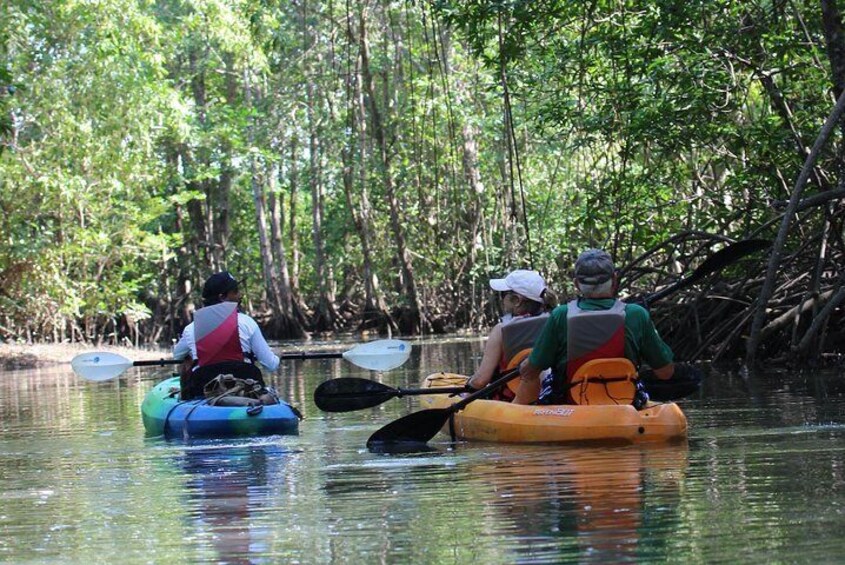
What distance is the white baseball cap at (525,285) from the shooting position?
25.7 feet

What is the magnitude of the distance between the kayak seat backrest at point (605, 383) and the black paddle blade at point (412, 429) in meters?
1.02

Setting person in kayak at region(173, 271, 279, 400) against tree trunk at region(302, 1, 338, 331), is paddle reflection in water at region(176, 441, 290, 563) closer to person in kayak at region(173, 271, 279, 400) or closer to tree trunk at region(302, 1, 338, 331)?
person in kayak at region(173, 271, 279, 400)

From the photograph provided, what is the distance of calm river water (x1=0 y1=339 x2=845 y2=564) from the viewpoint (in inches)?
179

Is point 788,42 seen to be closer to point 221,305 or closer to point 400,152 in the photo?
point 221,305

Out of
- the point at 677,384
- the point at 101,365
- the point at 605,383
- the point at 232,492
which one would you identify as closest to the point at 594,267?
the point at 605,383

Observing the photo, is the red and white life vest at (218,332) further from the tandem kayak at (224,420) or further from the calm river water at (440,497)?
the calm river water at (440,497)

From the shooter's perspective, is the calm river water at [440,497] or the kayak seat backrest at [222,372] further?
the kayak seat backrest at [222,372]

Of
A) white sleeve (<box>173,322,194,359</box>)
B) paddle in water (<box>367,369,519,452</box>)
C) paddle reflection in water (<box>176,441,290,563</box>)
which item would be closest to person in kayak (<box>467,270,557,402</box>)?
paddle in water (<box>367,369,519,452</box>)

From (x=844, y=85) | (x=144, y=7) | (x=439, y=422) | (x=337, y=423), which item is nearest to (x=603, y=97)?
(x=844, y=85)

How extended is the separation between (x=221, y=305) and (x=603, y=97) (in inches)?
235

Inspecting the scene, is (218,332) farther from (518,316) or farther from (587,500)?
(587,500)

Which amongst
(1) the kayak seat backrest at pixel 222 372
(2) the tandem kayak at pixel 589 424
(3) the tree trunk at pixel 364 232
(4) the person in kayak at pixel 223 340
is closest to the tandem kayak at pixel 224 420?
(1) the kayak seat backrest at pixel 222 372

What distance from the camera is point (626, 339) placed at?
7.11 m

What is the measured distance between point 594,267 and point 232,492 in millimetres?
1944
